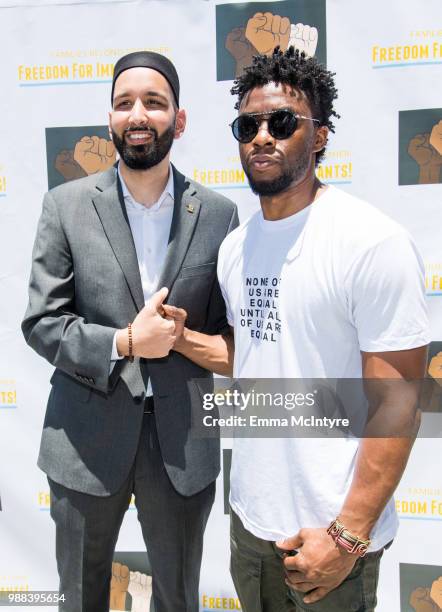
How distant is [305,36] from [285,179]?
1.36 m

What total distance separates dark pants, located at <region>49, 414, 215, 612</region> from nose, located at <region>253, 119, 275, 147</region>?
3.27 ft

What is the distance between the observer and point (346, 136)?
8.53 ft

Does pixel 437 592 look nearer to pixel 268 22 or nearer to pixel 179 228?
pixel 179 228

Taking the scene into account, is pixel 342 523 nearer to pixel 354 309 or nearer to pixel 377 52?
pixel 354 309

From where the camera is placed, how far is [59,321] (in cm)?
183

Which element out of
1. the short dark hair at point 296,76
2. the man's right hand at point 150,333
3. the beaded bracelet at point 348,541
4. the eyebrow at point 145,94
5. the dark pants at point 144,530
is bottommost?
the dark pants at point 144,530

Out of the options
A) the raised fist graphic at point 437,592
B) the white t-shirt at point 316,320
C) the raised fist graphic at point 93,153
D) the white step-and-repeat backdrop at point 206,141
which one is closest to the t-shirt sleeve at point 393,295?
the white t-shirt at point 316,320

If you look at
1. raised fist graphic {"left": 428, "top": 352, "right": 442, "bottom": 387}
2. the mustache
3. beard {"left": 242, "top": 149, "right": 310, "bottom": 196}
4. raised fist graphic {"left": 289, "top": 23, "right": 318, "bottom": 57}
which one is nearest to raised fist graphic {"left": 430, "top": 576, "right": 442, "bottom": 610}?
raised fist graphic {"left": 428, "top": 352, "right": 442, "bottom": 387}

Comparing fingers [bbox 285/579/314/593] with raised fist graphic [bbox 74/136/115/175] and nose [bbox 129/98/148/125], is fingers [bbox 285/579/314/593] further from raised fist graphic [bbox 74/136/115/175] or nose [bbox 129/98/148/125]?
raised fist graphic [bbox 74/136/115/175]

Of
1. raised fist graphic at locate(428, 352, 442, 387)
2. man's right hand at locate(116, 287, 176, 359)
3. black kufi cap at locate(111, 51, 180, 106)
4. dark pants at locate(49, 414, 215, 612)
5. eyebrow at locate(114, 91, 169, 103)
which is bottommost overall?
dark pants at locate(49, 414, 215, 612)

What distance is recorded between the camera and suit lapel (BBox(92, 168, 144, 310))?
6.10ft

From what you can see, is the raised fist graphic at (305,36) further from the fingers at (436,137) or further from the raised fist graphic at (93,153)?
the raised fist graphic at (93,153)

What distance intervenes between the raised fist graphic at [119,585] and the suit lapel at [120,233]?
180cm

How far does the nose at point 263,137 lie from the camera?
1.51m
